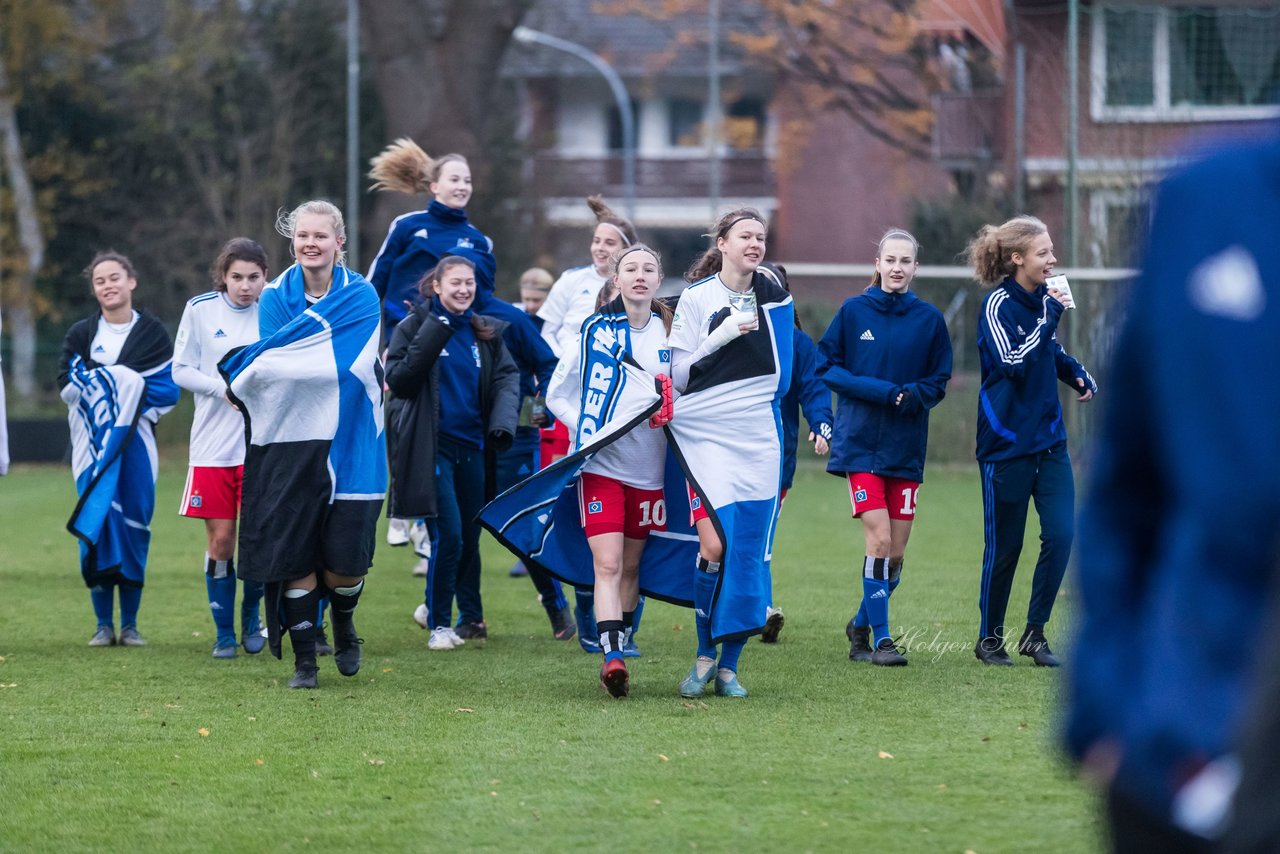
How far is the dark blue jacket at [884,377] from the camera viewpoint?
27.3 feet

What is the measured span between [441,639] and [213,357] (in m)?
1.86

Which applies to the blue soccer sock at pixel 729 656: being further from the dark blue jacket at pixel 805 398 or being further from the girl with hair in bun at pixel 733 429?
the dark blue jacket at pixel 805 398

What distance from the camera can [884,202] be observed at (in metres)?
46.4

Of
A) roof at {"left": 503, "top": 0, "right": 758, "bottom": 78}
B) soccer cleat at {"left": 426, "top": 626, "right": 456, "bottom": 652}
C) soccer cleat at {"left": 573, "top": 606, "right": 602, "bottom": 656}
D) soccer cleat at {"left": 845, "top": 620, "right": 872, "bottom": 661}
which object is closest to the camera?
soccer cleat at {"left": 845, "top": 620, "right": 872, "bottom": 661}

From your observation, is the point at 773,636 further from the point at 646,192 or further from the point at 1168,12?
the point at 646,192

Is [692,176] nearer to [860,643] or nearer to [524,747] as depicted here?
[860,643]

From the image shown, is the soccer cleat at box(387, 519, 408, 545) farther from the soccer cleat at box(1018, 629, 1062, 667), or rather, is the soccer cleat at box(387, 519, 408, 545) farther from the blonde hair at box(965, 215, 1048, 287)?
the blonde hair at box(965, 215, 1048, 287)

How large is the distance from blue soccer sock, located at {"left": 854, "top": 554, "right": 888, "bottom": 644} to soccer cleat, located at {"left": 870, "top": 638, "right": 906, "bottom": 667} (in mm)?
39

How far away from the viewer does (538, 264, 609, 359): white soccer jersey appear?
1052 centimetres

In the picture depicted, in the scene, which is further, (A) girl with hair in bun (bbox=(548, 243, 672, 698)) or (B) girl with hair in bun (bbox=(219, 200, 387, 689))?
(A) girl with hair in bun (bbox=(548, 243, 672, 698))

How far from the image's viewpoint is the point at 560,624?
9.48 metres

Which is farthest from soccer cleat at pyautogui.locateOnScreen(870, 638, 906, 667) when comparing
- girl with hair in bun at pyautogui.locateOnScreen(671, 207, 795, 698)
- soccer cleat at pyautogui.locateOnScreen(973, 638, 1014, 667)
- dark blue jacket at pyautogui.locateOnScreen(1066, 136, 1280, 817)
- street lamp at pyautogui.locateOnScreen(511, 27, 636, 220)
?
street lamp at pyautogui.locateOnScreen(511, 27, 636, 220)

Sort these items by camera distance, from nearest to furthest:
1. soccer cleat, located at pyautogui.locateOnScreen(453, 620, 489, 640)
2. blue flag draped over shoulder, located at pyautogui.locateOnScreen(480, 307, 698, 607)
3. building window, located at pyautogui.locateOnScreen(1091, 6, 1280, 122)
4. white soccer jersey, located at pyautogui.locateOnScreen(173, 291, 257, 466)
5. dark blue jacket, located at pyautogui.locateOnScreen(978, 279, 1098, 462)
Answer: blue flag draped over shoulder, located at pyautogui.locateOnScreen(480, 307, 698, 607), dark blue jacket, located at pyautogui.locateOnScreen(978, 279, 1098, 462), white soccer jersey, located at pyautogui.locateOnScreen(173, 291, 257, 466), soccer cleat, located at pyautogui.locateOnScreen(453, 620, 489, 640), building window, located at pyautogui.locateOnScreen(1091, 6, 1280, 122)

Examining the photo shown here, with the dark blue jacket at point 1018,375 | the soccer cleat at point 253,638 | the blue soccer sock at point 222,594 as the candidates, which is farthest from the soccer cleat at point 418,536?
the dark blue jacket at point 1018,375
